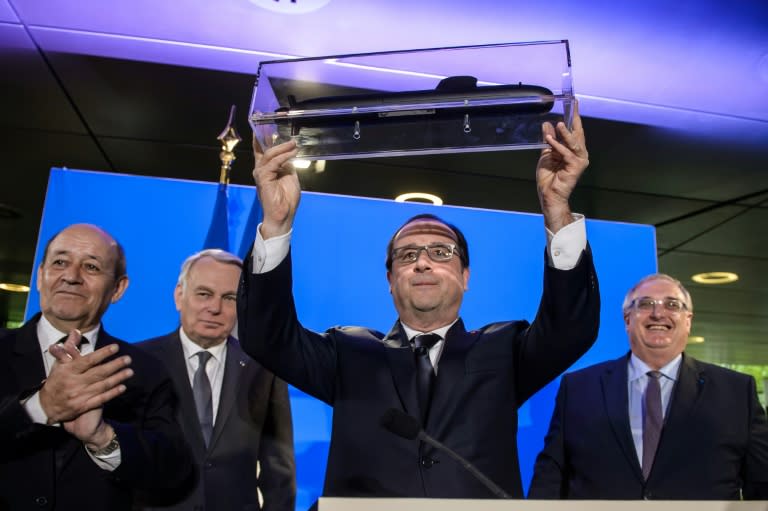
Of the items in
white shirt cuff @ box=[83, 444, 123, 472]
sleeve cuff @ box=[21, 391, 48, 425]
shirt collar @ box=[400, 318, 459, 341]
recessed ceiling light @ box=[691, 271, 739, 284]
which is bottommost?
white shirt cuff @ box=[83, 444, 123, 472]

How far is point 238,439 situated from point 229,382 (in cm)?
21

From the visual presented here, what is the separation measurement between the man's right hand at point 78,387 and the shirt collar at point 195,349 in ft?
2.66

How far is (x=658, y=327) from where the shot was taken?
2891mm

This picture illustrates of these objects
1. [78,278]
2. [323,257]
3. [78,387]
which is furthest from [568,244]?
[78,278]

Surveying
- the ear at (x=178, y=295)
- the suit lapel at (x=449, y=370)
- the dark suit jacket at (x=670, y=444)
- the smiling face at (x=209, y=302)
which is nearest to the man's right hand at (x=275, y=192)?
the suit lapel at (x=449, y=370)

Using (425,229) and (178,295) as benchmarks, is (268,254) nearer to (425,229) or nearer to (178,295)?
(425,229)

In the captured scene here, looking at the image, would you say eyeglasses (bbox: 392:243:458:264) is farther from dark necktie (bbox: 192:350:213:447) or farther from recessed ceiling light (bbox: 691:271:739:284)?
recessed ceiling light (bbox: 691:271:739:284)

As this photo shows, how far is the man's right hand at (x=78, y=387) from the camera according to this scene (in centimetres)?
174

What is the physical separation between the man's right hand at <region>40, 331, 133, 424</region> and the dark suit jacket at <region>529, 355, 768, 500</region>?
5.35ft

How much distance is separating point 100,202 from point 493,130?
195 centimetres

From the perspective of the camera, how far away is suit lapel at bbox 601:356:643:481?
258cm

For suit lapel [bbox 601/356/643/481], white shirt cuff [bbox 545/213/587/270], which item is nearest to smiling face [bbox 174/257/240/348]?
white shirt cuff [bbox 545/213/587/270]

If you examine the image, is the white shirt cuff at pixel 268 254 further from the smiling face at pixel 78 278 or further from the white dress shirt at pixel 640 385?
the white dress shirt at pixel 640 385

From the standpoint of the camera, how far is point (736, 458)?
2.56 m
